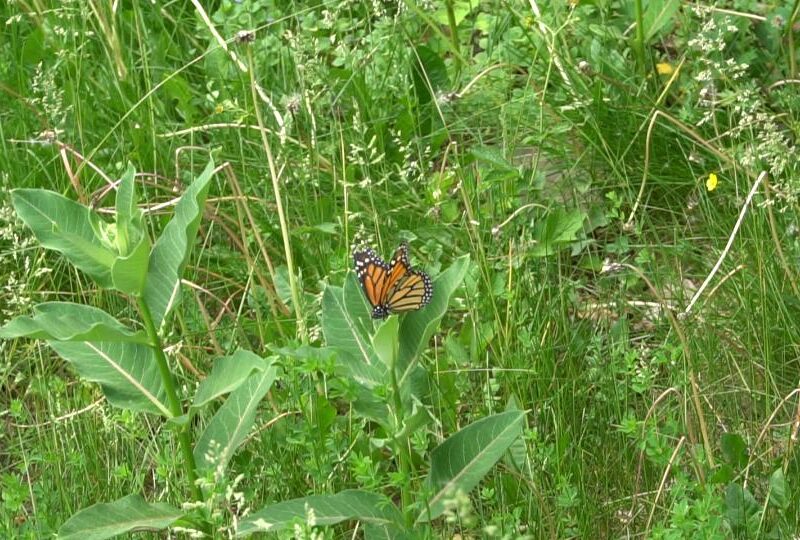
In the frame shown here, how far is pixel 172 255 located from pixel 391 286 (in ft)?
1.59

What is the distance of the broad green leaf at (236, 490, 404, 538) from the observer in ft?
8.65

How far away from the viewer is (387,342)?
8.68 ft

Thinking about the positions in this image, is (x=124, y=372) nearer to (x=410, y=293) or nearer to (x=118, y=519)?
(x=118, y=519)

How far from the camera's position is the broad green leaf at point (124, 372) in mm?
2885

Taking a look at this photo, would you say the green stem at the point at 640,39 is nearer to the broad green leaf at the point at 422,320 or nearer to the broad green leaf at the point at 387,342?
the broad green leaf at the point at 422,320

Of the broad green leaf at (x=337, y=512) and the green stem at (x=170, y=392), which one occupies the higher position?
the green stem at (x=170, y=392)

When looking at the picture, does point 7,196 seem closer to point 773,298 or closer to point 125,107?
point 125,107

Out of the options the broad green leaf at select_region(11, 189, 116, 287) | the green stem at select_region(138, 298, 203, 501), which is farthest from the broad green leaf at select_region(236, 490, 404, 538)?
the broad green leaf at select_region(11, 189, 116, 287)

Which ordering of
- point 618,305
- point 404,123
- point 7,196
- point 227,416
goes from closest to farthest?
point 227,416, point 618,305, point 7,196, point 404,123

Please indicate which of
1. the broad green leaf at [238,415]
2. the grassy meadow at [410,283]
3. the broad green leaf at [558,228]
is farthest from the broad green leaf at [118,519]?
the broad green leaf at [558,228]

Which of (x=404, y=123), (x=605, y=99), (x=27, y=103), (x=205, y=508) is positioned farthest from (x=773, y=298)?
(x=27, y=103)

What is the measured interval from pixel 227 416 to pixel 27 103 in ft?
6.90

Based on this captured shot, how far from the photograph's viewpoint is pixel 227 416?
113 inches

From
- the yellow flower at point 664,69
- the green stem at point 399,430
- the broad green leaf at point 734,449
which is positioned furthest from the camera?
the yellow flower at point 664,69
